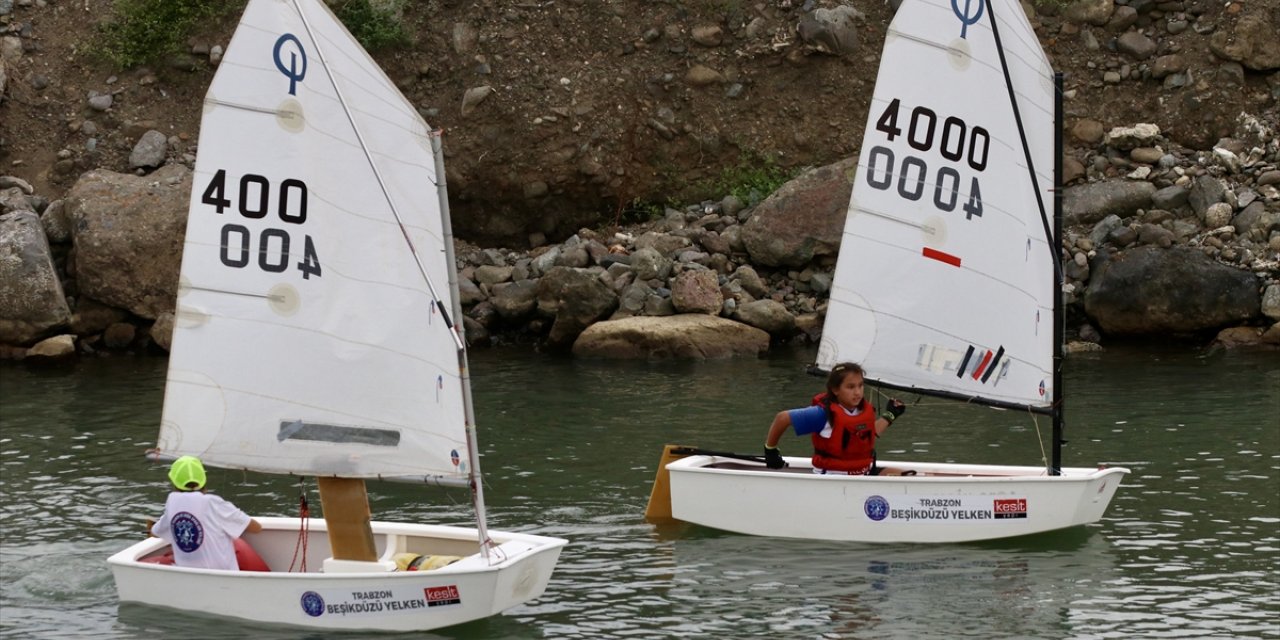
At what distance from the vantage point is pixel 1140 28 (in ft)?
104

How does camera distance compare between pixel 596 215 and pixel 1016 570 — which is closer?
pixel 1016 570

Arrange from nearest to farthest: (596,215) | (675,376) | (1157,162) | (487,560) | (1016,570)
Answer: (487,560), (1016,570), (675,376), (1157,162), (596,215)

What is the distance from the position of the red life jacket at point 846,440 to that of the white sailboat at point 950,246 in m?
0.34

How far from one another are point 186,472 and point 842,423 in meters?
6.01

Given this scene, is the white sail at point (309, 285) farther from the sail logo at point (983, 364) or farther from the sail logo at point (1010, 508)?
the sail logo at point (983, 364)

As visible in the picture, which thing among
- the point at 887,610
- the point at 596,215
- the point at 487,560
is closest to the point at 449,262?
the point at 487,560

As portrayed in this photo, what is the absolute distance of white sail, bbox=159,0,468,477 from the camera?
12312 mm

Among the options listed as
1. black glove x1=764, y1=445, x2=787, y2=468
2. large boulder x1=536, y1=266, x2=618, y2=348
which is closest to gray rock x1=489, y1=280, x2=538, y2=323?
large boulder x1=536, y1=266, x2=618, y2=348

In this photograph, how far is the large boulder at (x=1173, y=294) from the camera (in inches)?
1016

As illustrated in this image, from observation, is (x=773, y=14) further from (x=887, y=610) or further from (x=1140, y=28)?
(x=887, y=610)

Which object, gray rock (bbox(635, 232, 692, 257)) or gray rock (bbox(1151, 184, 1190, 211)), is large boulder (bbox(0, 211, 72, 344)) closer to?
gray rock (bbox(635, 232, 692, 257))

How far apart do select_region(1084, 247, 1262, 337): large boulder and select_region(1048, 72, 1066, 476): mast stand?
10828mm

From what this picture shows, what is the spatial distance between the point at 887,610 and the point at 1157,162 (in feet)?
61.0

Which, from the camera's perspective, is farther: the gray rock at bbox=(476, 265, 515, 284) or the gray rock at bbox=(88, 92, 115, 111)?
the gray rock at bbox=(88, 92, 115, 111)
